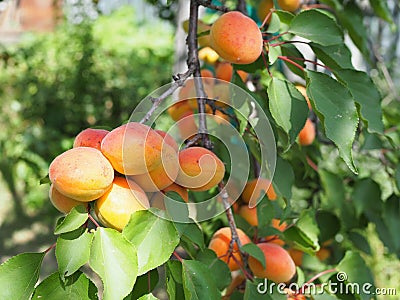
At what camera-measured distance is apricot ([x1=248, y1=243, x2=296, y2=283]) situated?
74cm

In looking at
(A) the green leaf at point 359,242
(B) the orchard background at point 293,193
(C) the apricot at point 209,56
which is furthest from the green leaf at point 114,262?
(A) the green leaf at point 359,242

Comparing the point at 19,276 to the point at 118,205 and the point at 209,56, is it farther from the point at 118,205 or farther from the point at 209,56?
the point at 209,56

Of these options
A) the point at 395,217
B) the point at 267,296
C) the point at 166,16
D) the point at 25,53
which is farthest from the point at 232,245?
the point at 25,53

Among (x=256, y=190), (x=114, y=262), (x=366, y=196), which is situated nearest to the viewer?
(x=114, y=262)

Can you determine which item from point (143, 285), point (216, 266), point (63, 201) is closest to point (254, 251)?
point (216, 266)

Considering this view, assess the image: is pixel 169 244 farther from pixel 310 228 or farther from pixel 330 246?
pixel 330 246

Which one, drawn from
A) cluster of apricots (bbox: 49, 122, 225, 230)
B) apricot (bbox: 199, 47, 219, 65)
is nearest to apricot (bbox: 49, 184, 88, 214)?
cluster of apricots (bbox: 49, 122, 225, 230)

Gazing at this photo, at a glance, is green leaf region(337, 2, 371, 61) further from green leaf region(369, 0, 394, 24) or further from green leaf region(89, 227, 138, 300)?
green leaf region(89, 227, 138, 300)

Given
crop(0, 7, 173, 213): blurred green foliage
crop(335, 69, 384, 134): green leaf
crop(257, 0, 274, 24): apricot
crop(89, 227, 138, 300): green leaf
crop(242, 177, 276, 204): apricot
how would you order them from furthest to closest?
crop(0, 7, 173, 213): blurred green foliage
crop(257, 0, 274, 24): apricot
crop(242, 177, 276, 204): apricot
crop(335, 69, 384, 134): green leaf
crop(89, 227, 138, 300): green leaf

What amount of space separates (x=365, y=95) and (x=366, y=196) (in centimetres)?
40

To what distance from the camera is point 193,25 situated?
71cm

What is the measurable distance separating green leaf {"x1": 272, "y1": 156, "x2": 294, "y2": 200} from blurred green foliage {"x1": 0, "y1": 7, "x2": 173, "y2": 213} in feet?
7.79

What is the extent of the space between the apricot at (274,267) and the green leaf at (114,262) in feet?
0.94

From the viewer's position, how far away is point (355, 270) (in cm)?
82
